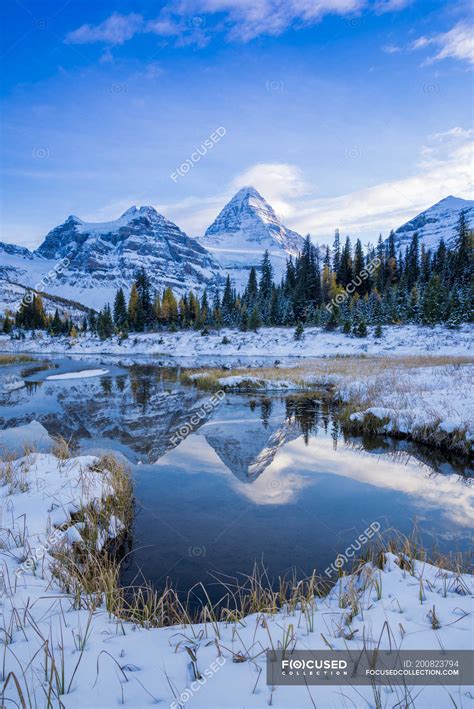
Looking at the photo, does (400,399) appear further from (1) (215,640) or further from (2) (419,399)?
(1) (215,640)

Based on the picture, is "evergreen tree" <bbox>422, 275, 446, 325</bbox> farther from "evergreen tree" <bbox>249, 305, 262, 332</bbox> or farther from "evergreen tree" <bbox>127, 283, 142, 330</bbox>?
"evergreen tree" <bbox>127, 283, 142, 330</bbox>

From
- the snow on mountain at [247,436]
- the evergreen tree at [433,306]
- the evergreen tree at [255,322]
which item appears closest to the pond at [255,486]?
the snow on mountain at [247,436]

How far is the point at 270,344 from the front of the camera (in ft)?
178

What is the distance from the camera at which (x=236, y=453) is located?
10.9 metres

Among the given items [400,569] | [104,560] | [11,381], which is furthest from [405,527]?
[11,381]

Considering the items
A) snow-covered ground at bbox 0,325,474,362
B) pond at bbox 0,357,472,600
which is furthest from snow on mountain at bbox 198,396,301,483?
snow-covered ground at bbox 0,325,474,362

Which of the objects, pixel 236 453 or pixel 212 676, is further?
pixel 236 453

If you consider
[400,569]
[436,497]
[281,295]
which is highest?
[281,295]

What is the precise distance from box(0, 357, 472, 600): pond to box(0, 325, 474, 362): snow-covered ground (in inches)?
1071

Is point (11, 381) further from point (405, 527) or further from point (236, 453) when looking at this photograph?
point (405, 527)

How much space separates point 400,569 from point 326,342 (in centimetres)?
4692

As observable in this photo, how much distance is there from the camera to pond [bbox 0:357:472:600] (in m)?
5.75

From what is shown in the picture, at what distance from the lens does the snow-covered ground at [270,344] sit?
41781 mm

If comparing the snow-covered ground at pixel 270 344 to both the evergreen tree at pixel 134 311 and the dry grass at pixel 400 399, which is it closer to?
the evergreen tree at pixel 134 311
